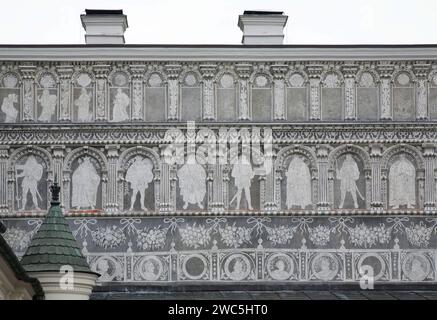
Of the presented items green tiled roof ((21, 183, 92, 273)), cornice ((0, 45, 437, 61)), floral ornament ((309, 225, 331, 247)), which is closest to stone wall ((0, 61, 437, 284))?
floral ornament ((309, 225, 331, 247))

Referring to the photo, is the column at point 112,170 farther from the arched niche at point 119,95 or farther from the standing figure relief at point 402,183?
the standing figure relief at point 402,183

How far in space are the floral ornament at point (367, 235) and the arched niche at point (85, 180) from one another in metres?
5.01

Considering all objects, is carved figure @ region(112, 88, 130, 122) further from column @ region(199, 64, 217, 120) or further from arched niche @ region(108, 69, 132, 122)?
column @ region(199, 64, 217, 120)

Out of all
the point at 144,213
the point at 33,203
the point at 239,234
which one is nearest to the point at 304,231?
the point at 239,234

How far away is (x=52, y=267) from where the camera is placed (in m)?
25.9

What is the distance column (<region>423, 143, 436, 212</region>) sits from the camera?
100 feet

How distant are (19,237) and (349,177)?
6666 mm

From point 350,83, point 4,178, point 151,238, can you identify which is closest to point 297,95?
point 350,83

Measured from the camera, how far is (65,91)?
101 ft

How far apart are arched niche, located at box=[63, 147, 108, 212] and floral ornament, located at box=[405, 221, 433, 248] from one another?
6092 millimetres

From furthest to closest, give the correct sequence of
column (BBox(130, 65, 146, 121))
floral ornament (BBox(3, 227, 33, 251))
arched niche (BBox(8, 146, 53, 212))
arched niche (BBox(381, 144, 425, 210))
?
1. column (BBox(130, 65, 146, 121))
2. arched niche (BBox(381, 144, 425, 210))
3. arched niche (BBox(8, 146, 53, 212))
4. floral ornament (BBox(3, 227, 33, 251))

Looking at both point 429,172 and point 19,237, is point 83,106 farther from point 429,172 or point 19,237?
point 429,172

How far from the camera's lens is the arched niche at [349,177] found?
30656 millimetres

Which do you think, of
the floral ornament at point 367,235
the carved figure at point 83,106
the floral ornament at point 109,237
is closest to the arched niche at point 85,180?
the floral ornament at point 109,237
